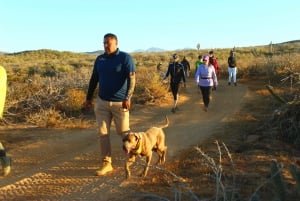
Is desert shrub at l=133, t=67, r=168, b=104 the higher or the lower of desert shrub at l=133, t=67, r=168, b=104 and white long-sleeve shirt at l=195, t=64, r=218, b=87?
the lower

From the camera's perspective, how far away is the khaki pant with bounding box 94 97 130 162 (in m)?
8.19

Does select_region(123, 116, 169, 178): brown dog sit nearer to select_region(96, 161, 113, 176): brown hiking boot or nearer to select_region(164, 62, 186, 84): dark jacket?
select_region(96, 161, 113, 176): brown hiking boot

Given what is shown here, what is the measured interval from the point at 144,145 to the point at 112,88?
1.13 meters

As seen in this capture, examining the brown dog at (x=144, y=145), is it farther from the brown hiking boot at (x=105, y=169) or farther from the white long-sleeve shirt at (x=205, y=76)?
the white long-sleeve shirt at (x=205, y=76)

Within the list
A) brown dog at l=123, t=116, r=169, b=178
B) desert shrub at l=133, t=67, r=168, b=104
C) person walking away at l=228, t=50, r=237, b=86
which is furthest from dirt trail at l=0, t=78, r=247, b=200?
person walking away at l=228, t=50, r=237, b=86

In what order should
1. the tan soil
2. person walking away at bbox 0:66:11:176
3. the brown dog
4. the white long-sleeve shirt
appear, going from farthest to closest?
1. the white long-sleeve shirt
2. person walking away at bbox 0:66:11:176
3. the brown dog
4. the tan soil

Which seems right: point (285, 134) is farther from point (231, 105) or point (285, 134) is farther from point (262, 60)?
point (262, 60)

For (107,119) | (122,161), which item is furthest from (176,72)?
(107,119)

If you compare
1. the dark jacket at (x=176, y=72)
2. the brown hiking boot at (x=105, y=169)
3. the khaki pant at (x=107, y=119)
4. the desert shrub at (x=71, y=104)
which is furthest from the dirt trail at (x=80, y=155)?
the desert shrub at (x=71, y=104)

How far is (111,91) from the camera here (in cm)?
814

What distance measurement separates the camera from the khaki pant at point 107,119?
26.9 ft

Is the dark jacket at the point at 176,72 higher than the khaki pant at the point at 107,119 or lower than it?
higher

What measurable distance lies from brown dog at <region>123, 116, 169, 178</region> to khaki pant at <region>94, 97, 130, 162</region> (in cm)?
43

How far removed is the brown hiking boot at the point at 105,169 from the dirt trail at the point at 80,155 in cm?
11
